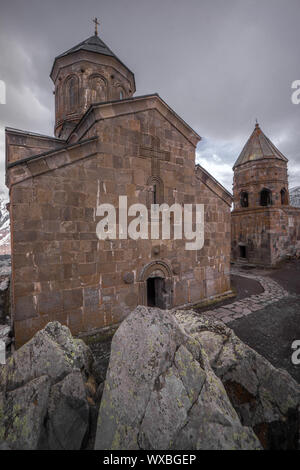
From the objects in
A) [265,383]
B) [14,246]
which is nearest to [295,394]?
[265,383]

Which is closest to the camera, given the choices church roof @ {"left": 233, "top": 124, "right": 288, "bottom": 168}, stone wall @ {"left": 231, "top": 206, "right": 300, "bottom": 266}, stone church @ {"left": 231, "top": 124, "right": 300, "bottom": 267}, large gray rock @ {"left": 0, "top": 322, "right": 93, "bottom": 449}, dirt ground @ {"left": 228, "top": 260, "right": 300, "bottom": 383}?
large gray rock @ {"left": 0, "top": 322, "right": 93, "bottom": 449}

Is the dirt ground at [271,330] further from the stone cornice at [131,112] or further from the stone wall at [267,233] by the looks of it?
the stone cornice at [131,112]

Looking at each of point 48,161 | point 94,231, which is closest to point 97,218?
point 94,231

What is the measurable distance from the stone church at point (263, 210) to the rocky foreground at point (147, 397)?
14.1m

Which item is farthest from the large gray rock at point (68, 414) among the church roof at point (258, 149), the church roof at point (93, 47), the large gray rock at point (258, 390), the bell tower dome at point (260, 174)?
the church roof at point (258, 149)

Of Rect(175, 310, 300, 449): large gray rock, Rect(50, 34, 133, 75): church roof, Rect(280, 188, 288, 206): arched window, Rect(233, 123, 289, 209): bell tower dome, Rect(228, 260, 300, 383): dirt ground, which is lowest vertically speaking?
Rect(228, 260, 300, 383): dirt ground

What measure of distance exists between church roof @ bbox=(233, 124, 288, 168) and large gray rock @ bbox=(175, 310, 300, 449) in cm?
1639

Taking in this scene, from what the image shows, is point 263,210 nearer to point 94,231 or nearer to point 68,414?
point 94,231

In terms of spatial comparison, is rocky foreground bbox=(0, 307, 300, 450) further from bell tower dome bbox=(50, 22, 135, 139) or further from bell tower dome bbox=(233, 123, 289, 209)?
bell tower dome bbox=(233, 123, 289, 209)

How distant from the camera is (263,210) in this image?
1483 centimetres

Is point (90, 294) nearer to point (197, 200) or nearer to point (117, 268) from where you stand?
point (117, 268)

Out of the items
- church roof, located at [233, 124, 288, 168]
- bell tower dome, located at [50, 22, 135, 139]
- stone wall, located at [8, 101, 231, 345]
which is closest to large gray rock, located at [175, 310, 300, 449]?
stone wall, located at [8, 101, 231, 345]

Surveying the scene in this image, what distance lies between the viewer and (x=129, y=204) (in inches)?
223

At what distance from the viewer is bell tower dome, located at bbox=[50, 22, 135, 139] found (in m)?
9.68
